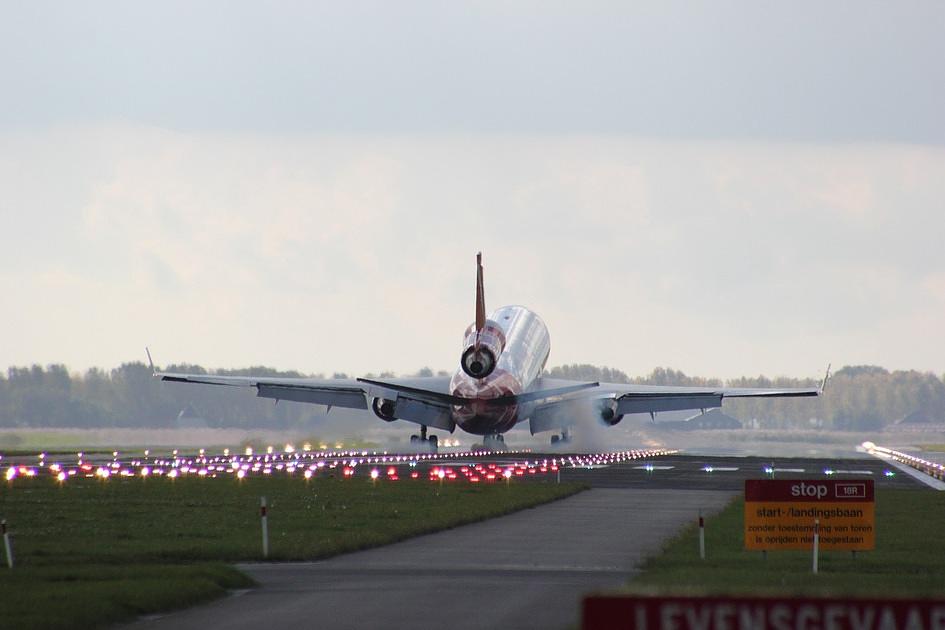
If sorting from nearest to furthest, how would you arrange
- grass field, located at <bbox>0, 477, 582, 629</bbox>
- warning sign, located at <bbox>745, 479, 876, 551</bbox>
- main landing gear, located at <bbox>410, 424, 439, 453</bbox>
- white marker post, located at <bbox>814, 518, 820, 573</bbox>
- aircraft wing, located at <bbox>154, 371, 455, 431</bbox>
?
1. grass field, located at <bbox>0, 477, 582, 629</bbox>
2. white marker post, located at <bbox>814, 518, 820, 573</bbox>
3. warning sign, located at <bbox>745, 479, 876, 551</bbox>
4. aircraft wing, located at <bbox>154, 371, 455, 431</bbox>
5. main landing gear, located at <bbox>410, 424, 439, 453</bbox>

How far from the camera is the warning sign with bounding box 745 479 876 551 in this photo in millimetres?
31797

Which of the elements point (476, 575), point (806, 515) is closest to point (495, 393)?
point (806, 515)

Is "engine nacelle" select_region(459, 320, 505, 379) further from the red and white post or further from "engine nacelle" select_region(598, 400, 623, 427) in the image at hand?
the red and white post

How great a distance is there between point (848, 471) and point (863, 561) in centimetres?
4872

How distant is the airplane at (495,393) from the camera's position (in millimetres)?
87625

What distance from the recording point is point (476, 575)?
92.7 feet

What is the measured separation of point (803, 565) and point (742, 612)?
2106cm

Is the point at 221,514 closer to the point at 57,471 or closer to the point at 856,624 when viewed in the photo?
the point at 57,471

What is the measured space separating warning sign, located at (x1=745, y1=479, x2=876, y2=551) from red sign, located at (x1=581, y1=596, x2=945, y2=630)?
21.7 m

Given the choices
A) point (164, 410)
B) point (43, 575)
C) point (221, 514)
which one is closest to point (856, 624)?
point (43, 575)

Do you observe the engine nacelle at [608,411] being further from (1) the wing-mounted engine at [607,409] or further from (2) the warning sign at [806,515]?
(2) the warning sign at [806,515]

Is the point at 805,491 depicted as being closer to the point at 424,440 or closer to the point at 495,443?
the point at 424,440

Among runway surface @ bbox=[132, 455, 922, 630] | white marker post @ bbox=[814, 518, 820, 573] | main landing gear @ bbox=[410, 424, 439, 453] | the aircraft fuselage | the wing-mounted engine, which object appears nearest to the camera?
runway surface @ bbox=[132, 455, 922, 630]

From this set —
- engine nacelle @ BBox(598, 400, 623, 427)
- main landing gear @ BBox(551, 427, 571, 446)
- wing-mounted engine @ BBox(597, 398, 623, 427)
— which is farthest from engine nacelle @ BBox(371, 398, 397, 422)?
main landing gear @ BBox(551, 427, 571, 446)
